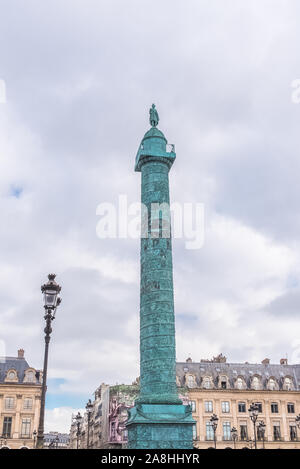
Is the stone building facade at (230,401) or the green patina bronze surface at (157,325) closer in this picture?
the green patina bronze surface at (157,325)

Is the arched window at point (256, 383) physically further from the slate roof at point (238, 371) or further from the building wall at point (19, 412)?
the building wall at point (19, 412)

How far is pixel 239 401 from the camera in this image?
176 feet

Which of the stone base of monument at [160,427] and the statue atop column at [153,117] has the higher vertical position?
the statue atop column at [153,117]

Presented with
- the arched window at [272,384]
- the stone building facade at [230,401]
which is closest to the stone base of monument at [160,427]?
the stone building facade at [230,401]

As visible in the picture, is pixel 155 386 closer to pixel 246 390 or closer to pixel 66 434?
pixel 246 390

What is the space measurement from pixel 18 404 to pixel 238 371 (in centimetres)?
2302

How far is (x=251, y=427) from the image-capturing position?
174 ft

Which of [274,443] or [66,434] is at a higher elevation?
[66,434]

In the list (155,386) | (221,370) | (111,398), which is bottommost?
(155,386)

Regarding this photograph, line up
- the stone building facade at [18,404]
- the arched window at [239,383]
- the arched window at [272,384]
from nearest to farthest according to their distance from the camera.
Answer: the stone building facade at [18,404]
the arched window at [239,383]
the arched window at [272,384]

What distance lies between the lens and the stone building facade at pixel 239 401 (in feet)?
170

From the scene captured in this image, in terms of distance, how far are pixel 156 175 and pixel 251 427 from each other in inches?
1409
